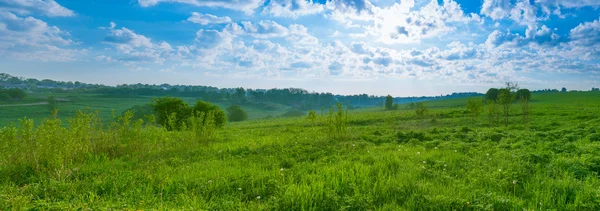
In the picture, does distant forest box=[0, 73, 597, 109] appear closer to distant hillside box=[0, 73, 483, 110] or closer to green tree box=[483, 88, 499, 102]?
distant hillside box=[0, 73, 483, 110]

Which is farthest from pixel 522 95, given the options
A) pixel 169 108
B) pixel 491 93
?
pixel 491 93

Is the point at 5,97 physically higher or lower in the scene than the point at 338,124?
lower

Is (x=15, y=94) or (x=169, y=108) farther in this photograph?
(x=15, y=94)

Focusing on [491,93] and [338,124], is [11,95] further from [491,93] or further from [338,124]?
[491,93]

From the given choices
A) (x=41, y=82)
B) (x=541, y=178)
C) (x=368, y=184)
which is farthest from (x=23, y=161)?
(x=41, y=82)

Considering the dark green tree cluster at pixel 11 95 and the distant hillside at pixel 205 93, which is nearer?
the dark green tree cluster at pixel 11 95

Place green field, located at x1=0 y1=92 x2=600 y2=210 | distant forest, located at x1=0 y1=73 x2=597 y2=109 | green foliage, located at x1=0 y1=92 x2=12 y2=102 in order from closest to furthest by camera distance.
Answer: green field, located at x1=0 y1=92 x2=600 y2=210 < green foliage, located at x1=0 y1=92 x2=12 y2=102 < distant forest, located at x1=0 y1=73 x2=597 y2=109

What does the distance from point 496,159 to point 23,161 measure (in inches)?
502

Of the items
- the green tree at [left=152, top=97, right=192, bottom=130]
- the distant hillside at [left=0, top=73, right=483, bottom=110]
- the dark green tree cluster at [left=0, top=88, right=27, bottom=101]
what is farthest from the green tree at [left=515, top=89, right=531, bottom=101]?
the dark green tree cluster at [left=0, top=88, right=27, bottom=101]

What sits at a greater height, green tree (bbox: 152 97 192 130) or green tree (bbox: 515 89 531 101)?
green tree (bbox: 515 89 531 101)

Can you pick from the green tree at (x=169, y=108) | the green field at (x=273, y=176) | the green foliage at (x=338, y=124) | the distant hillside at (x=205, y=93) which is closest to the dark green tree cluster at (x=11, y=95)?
the distant hillside at (x=205, y=93)

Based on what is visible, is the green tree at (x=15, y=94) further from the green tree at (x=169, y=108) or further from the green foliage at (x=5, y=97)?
the green tree at (x=169, y=108)

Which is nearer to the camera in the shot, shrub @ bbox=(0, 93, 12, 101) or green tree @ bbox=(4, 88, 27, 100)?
shrub @ bbox=(0, 93, 12, 101)

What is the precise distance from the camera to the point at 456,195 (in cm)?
566
